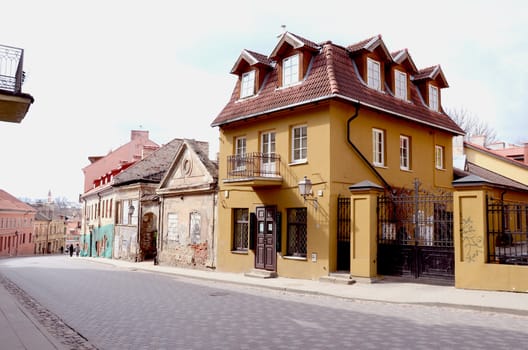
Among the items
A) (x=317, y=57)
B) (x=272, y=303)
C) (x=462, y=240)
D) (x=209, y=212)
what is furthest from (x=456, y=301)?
(x=209, y=212)

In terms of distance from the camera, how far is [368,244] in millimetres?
14672

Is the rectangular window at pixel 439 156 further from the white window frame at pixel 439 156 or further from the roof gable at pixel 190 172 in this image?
the roof gable at pixel 190 172

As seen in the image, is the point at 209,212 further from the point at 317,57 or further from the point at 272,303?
the point at 272,303

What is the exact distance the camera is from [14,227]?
6862 centimetres

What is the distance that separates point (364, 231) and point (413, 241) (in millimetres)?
1515

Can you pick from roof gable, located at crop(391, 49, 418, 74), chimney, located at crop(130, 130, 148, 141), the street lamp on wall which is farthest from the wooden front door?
chimney, located at crop(130, 130, 148, 141)

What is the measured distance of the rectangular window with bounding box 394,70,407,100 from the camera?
64.3 feet

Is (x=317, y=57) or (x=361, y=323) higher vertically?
(x=317, y=57)

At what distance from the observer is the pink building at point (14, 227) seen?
65.1 metres

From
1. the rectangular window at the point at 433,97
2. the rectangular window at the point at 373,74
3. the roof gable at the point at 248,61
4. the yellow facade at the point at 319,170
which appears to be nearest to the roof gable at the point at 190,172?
the yellow facade at the point at 319,170

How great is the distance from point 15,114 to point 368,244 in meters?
10.3

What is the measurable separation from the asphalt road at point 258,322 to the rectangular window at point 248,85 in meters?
9.19

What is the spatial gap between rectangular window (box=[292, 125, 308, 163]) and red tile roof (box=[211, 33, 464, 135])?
104cm

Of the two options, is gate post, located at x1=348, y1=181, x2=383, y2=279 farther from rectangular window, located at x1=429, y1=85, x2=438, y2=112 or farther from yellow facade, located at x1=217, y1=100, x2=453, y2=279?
rectangular window, located at x1=429, y1=85, x2=438, y2=112
